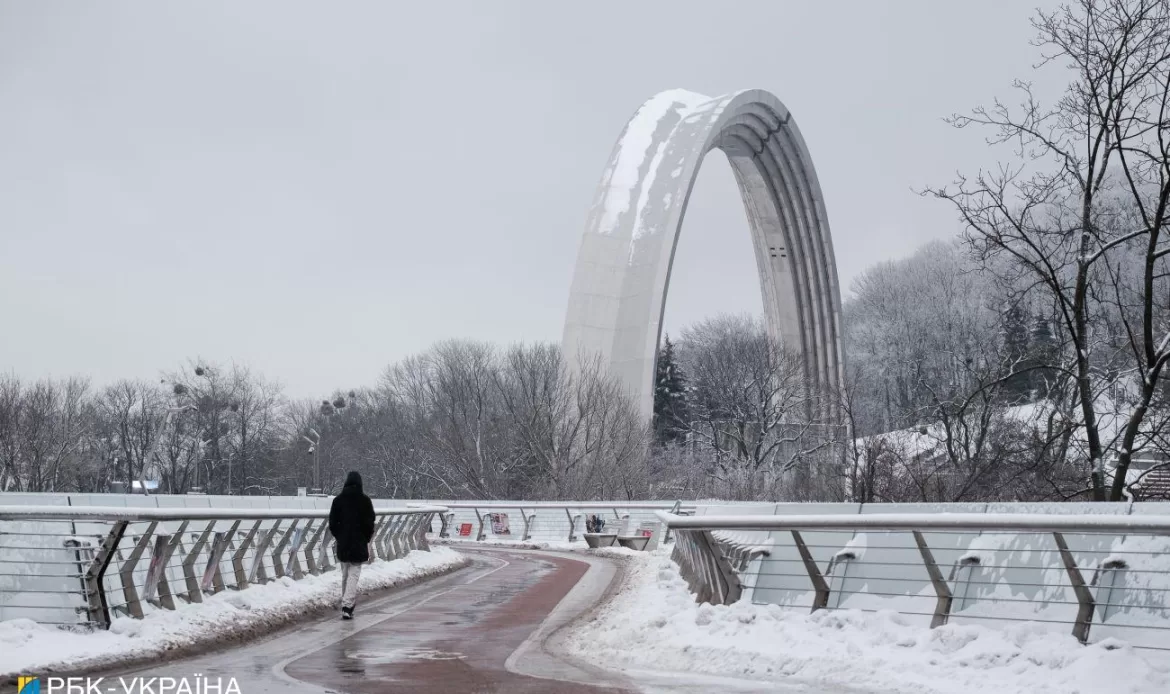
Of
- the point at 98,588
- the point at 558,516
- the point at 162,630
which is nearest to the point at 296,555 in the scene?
the point at 162,630

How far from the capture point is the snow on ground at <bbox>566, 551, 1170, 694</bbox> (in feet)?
27.7

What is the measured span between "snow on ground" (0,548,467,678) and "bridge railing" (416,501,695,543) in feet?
68.1

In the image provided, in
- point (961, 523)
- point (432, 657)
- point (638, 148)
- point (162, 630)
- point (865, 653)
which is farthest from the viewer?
point (638, 148)

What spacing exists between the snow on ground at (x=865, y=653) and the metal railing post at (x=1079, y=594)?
0.38 feet

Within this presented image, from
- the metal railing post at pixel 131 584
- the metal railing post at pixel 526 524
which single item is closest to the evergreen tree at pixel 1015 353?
the metal railing post at pixel 131 584

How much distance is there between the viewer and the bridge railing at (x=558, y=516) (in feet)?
130

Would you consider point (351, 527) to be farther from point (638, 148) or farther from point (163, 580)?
point (638, 148)

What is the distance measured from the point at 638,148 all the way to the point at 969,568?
5773 cm

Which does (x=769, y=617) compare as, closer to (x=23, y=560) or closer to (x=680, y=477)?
(x=23, y=560)

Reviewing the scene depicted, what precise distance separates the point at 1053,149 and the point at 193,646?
12778 mm

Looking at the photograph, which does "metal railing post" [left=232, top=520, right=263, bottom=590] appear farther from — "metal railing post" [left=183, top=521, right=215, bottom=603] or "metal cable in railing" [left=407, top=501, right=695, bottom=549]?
"metal cable in railing" [left=407, top=501, right=695, bottom=549]

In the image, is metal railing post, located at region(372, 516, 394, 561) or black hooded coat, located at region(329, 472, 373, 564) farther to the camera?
metal railing post, located at region(372, 516, 394, 561)

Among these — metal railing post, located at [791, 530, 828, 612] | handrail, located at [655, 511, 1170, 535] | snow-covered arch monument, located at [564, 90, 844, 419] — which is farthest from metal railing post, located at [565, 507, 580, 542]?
metal railing post, located at [791, 530, 828, 612]

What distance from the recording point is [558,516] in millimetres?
44250
